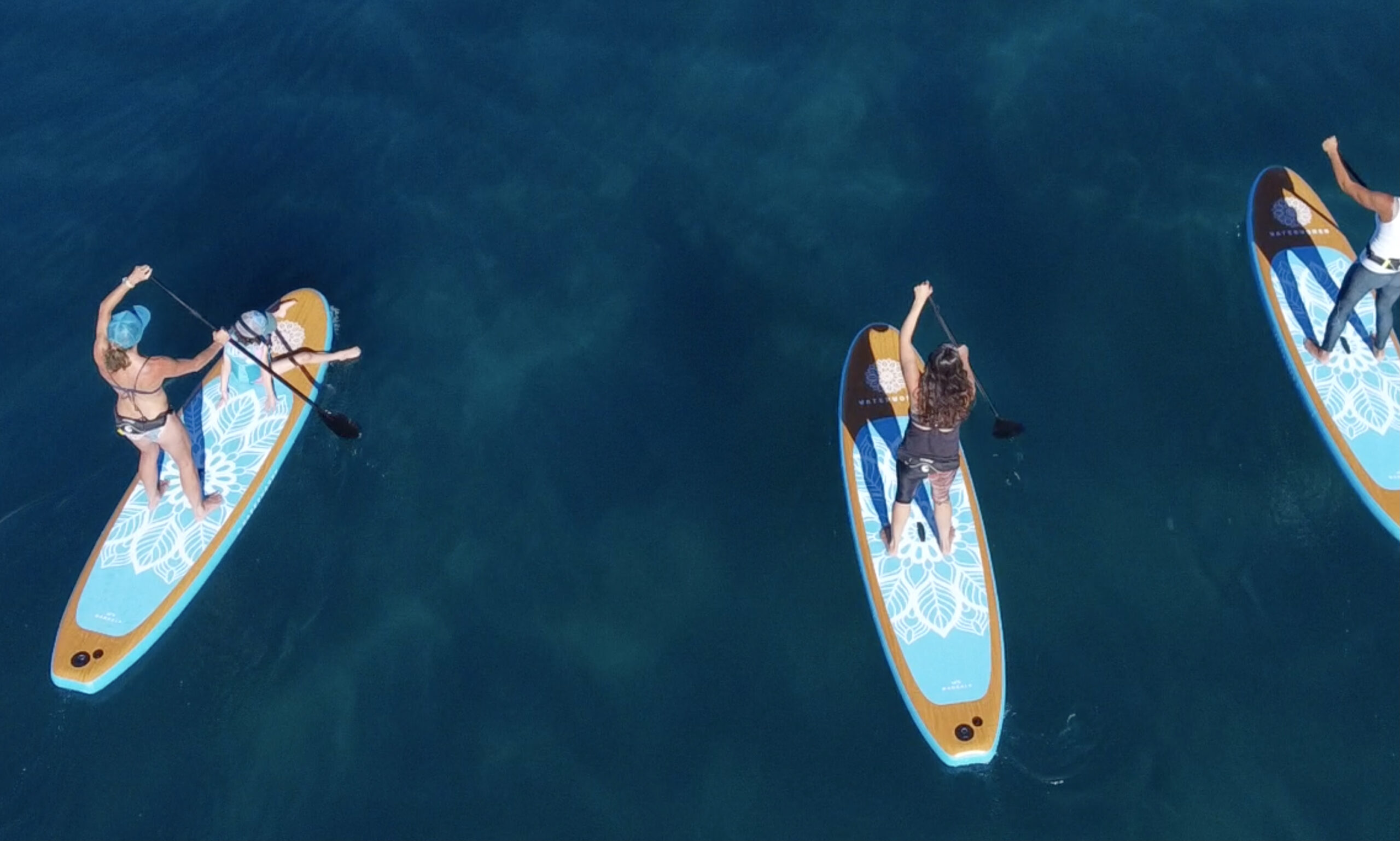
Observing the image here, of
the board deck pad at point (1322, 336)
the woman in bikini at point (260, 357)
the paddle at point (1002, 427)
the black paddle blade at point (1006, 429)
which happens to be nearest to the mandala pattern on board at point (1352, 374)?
the board deck pad at point (1322, 336)

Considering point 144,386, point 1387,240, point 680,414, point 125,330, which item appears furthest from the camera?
point 680,414

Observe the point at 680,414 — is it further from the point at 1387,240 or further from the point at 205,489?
the point at 1387,240

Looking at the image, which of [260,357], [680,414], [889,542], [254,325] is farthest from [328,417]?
[889,542]

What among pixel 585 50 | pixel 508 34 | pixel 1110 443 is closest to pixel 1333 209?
pixel 1110 443

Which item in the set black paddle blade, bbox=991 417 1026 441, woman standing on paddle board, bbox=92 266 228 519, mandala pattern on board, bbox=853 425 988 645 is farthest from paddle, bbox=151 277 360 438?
black paddle blade, bbox=991 417 1026 441

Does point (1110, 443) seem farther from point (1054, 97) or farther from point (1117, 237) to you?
point (1054, 97)

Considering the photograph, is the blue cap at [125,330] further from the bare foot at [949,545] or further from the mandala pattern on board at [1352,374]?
the mandala pattern on board at [1352,374]

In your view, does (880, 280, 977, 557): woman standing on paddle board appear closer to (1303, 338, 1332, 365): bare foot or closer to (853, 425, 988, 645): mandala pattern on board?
(853, 425, 988, 645): mandala pattern on board
